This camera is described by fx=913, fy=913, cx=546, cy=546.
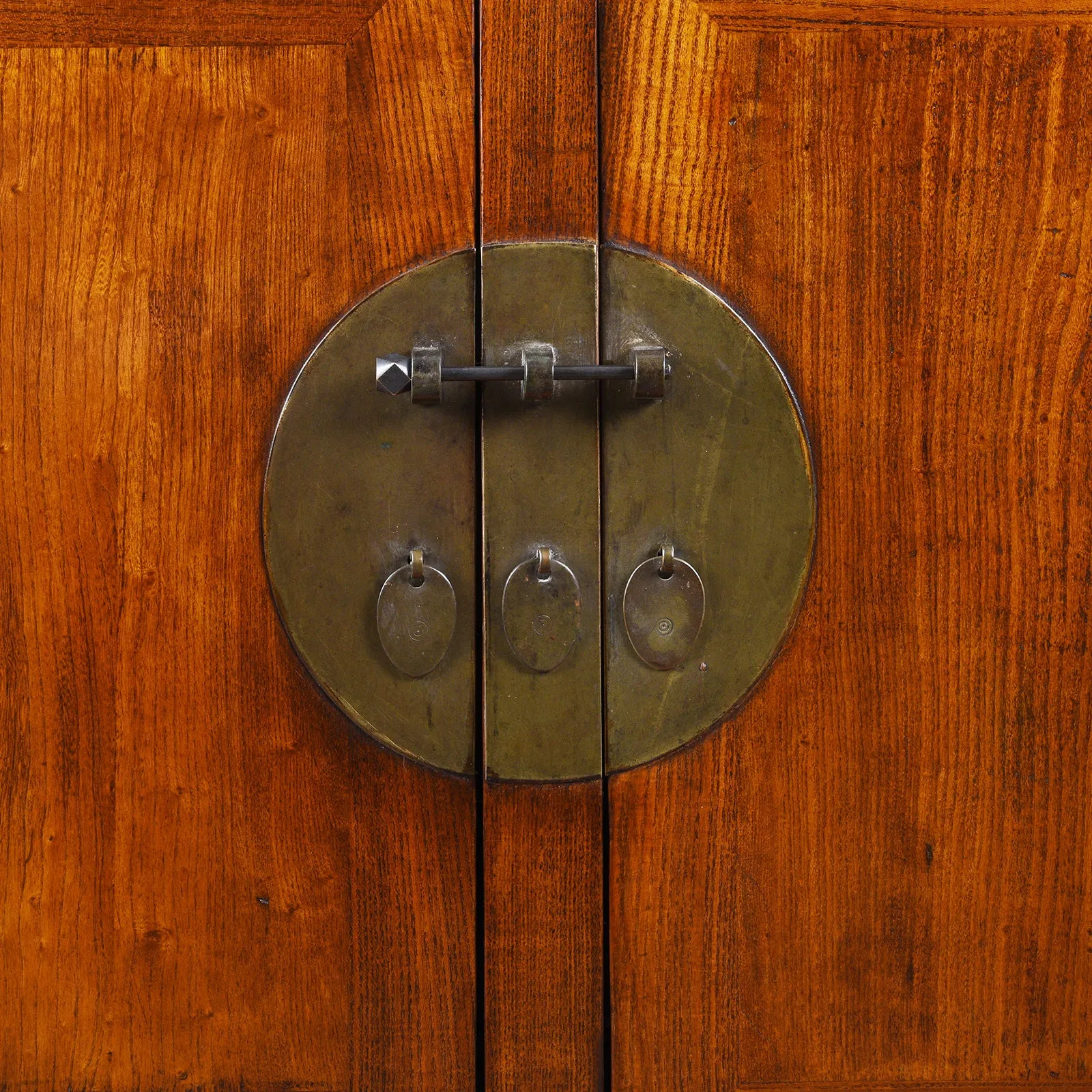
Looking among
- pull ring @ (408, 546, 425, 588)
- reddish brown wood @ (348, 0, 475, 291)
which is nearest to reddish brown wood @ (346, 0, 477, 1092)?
reddish brown wood @ (348, 0, 475, 291)

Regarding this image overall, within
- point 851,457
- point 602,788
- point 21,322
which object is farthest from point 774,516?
point 21,322

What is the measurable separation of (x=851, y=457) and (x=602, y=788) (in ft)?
0.76

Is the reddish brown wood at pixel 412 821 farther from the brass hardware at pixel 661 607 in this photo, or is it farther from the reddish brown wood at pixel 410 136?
the brass hardware at pixel 661 607

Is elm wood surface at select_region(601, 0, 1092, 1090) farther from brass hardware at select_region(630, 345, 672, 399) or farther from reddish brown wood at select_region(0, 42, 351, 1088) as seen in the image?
reddish brown wood at select_region(0, 42, 351, 1088)

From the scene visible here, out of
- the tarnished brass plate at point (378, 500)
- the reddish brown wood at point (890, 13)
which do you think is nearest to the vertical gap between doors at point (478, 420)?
the tarnished brass plate at point (378, 500)

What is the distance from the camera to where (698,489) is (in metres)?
0.50

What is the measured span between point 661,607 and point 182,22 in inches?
16.2

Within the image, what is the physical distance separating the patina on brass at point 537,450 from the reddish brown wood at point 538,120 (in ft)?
0.06

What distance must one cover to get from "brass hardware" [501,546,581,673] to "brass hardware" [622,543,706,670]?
31 millimetres

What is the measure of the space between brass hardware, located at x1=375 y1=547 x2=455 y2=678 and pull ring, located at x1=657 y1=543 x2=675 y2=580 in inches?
4.5

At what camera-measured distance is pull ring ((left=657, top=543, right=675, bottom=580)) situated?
0.49 meters

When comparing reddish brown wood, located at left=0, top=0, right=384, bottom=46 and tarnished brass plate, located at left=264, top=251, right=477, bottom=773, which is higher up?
reddish brown wood, located at left=0, top=0, right=384, bottom=46

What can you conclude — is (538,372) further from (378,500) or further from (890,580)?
(890,580)

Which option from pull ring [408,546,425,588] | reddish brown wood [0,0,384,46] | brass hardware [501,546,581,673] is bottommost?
brass hardware [501,546,581,673]
